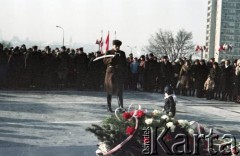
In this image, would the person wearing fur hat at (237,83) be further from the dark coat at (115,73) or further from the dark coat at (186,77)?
the dark coat at (115,73)

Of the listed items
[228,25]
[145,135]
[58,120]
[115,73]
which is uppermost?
[228,25]

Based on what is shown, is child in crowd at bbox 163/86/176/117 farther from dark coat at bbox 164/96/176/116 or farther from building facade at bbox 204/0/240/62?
building facade at bbox 204/0/240/62

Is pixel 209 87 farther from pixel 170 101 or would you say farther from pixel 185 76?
pixel 170 101

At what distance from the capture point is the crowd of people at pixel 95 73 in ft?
61.0

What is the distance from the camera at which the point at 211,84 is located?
60.7 ft

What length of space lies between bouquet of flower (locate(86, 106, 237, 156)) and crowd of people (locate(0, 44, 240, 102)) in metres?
12.8

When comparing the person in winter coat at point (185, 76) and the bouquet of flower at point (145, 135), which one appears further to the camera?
the person in winter coat at point (185, 76)

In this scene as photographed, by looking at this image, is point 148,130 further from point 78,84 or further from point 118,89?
point 78,84

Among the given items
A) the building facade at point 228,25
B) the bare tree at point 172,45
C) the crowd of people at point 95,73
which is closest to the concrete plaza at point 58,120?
the crowd of people at point 95,73

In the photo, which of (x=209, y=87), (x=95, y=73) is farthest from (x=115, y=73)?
→ (x=95, y=73)

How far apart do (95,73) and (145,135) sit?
1458 centimetres

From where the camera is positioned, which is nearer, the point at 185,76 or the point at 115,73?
the point at 115,73

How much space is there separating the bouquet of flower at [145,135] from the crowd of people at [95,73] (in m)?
12.8

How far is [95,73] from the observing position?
19828 millimetres
